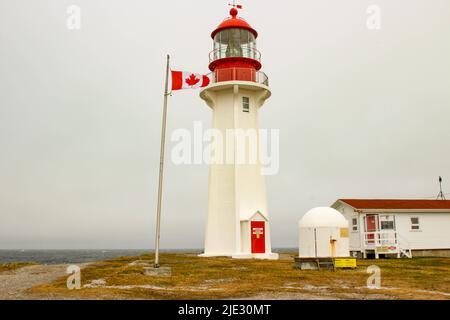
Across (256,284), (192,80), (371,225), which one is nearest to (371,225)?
(371,225)

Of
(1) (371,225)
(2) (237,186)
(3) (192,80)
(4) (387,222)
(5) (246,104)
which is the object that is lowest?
(1) (371,225)

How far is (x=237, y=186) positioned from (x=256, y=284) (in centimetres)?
1335

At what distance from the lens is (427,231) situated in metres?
32.2

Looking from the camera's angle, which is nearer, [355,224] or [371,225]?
[355,224]

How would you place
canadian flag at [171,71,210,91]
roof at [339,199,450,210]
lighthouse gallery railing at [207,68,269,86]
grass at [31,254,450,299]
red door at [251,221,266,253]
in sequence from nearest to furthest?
grass at [31,254,450,299], canadian flag at [171,71,210,91], red door at [251,221,266,253], lighthouse gallery railing at [207,68,269,86], roof at [339,199,450,210]

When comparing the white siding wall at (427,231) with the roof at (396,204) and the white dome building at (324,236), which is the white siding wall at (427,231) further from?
the white dome building at (324,236)

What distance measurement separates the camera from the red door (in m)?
27.8

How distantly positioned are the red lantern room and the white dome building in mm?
10798

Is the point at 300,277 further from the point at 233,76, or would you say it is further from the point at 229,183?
the point at 233,76

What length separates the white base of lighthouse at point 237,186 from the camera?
27.8m

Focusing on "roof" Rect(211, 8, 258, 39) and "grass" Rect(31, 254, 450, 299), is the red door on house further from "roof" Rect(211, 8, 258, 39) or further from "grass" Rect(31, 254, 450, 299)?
"roof" Rect(211, 8, 258, 39)

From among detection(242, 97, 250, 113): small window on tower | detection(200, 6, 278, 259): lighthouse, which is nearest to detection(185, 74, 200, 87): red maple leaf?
detection(200, 6, 278, 259): lighthouse

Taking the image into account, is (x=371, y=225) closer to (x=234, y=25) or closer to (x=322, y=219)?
(x=322, y=219)
